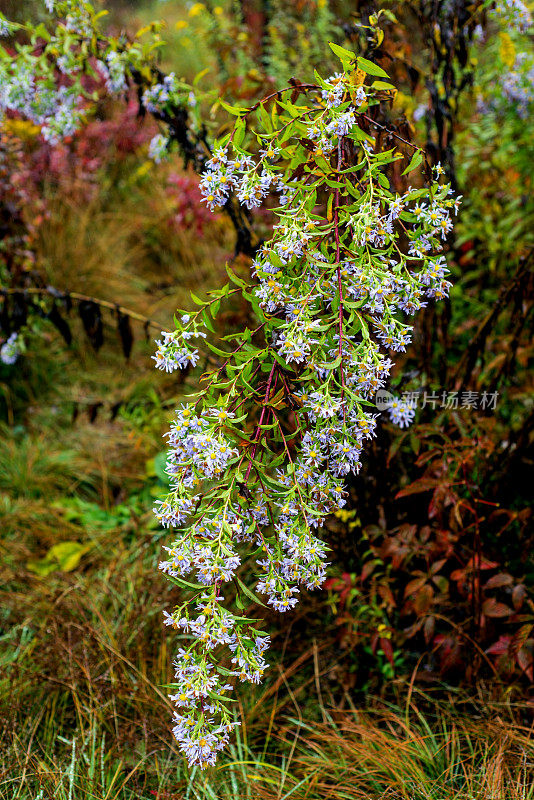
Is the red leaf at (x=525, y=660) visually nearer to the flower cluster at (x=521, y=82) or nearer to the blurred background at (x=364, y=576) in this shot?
the blurred background at (x=364, y=576)

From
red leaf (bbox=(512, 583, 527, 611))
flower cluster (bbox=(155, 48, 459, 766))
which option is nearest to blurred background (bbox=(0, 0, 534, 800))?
red leaf (bbox=(512, 583, 527, 611))

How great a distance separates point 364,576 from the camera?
Result: 2.00 m

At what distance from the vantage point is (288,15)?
447 centimetres

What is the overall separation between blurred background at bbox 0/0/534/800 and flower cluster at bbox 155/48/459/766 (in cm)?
39

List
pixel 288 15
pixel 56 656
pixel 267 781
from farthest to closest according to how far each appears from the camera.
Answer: pixel 288 15 < pixel 56 656 < pixel 267 781

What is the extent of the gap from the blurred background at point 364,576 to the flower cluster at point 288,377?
39cm

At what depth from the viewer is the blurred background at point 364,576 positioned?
5.91 feet

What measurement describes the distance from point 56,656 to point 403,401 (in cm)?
140

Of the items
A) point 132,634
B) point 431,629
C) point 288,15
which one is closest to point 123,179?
point 288,15

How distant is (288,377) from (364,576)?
0.84 meters

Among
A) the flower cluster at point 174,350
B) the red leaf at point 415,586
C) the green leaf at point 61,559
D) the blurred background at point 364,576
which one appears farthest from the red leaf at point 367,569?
the green leaf at point 61,559

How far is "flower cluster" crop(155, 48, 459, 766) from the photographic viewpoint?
129 centimetres

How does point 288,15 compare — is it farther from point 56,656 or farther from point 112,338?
point 56,656

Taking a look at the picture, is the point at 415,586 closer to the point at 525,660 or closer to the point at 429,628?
the point at 429,628
